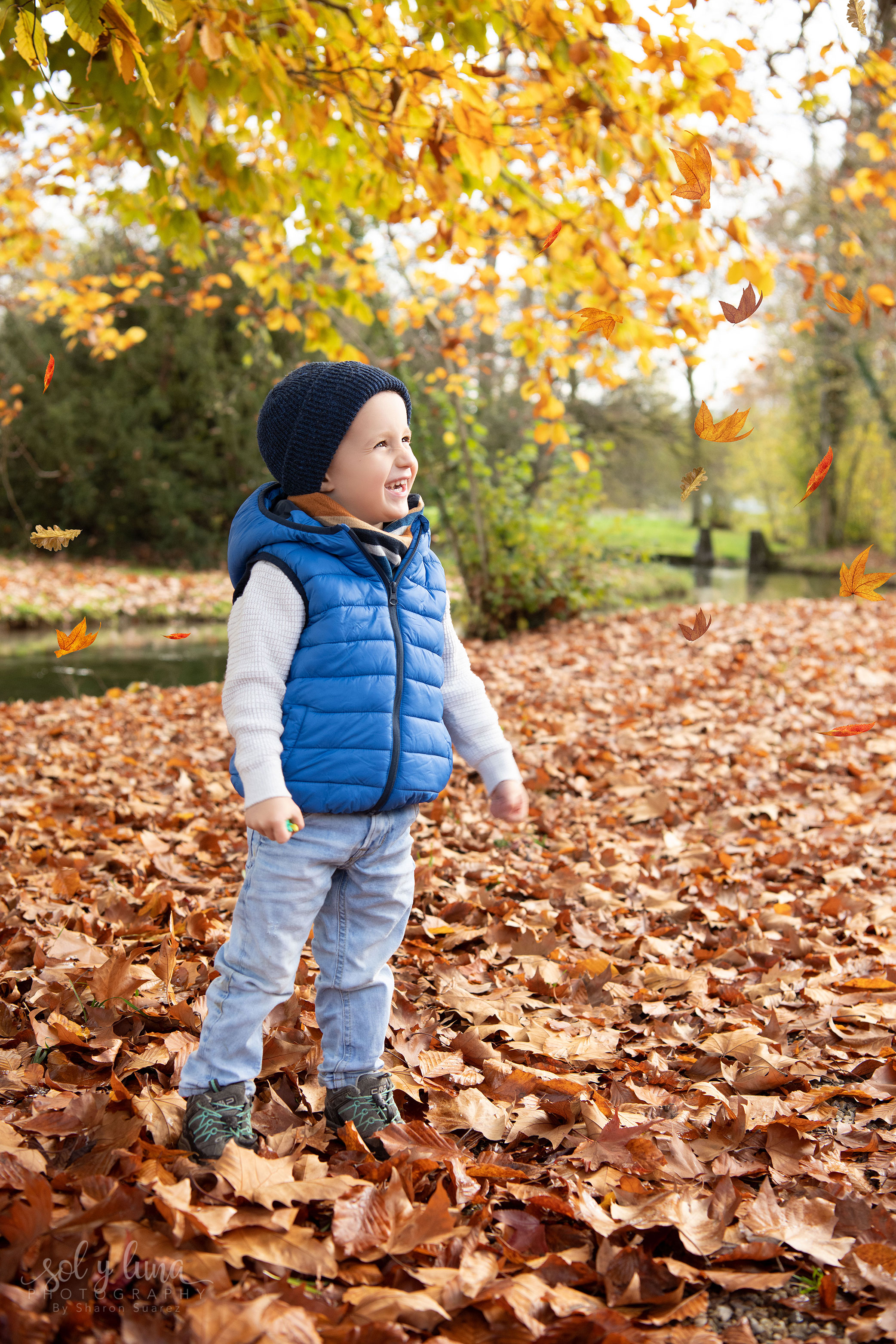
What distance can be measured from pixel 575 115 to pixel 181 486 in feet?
49.1

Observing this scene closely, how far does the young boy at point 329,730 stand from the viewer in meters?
1.75

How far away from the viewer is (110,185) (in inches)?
415

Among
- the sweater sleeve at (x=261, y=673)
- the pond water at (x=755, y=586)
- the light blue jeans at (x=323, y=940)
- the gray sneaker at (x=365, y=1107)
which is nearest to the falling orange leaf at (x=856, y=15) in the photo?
the sweater sleeve at (x=261, y=673)

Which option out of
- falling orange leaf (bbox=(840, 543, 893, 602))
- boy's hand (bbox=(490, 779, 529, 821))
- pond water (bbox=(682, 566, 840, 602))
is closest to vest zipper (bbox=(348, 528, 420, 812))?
boy's hand (bbox=(490, 779, 529, 821))

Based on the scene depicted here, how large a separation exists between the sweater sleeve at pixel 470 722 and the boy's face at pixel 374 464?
0.28 m

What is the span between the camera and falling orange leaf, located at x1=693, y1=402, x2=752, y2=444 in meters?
1.76

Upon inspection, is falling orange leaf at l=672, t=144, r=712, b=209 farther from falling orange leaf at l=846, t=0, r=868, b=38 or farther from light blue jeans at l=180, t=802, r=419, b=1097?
light blue jeans at l=180, t=802, r=419, b=1097

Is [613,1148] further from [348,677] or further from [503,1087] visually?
[348,677]

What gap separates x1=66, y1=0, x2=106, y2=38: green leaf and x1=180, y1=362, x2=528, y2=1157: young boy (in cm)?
88

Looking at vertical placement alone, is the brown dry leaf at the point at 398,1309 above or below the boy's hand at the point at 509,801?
below

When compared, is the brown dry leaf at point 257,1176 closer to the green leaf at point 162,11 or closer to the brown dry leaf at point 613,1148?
the brown dry leaf at point 613,1148

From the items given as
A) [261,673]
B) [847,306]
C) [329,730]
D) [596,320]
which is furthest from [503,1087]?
[847,306]

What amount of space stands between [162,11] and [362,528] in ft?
4.17

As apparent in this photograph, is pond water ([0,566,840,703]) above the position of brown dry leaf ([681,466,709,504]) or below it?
below
